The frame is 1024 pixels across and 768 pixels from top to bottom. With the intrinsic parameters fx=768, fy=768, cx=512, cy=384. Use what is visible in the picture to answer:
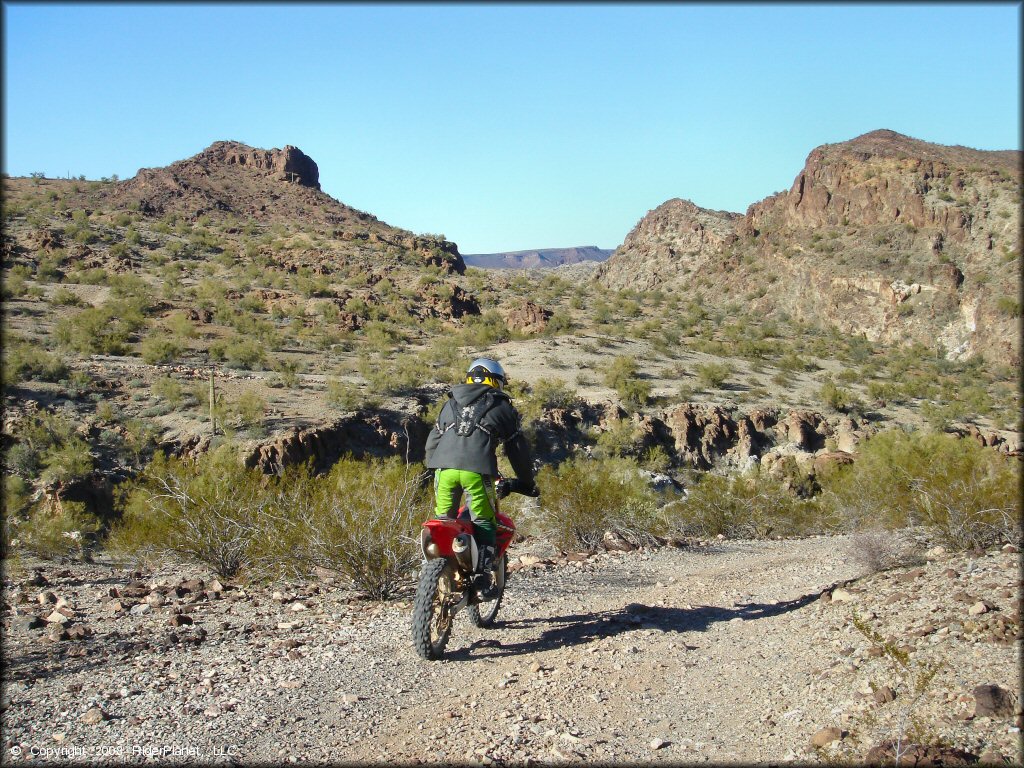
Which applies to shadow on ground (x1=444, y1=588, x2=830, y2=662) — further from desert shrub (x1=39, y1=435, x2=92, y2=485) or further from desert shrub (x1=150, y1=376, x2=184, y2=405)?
desert shrub (x1=150, y1=376, x2=184, y2=405)

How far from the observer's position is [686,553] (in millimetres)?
10289

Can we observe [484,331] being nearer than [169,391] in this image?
No

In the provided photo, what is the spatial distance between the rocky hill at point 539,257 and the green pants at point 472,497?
154 metres

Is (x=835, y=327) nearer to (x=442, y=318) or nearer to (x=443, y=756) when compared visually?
(x=442, y=318)

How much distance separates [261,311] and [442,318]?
10130 millimetres

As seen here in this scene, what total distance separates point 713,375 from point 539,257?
464ft

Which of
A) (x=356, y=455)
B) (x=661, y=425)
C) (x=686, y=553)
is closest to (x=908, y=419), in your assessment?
(x=661, y=425)

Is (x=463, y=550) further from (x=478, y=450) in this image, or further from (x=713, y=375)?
(x=713, y=375)

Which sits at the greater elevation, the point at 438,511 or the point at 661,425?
the point at 438,511

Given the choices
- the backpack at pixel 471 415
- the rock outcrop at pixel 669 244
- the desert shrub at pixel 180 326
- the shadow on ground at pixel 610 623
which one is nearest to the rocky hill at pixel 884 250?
the rock outcrop at pixel 669 244

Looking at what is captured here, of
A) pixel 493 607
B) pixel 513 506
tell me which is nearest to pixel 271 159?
pixel 513 506

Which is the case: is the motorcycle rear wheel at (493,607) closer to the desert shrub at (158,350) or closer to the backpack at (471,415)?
the backpack at (471,415)

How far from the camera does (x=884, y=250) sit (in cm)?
5938

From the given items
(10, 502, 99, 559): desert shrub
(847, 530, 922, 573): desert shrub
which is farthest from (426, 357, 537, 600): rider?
(10, 502, 99, 559): desert shrub
